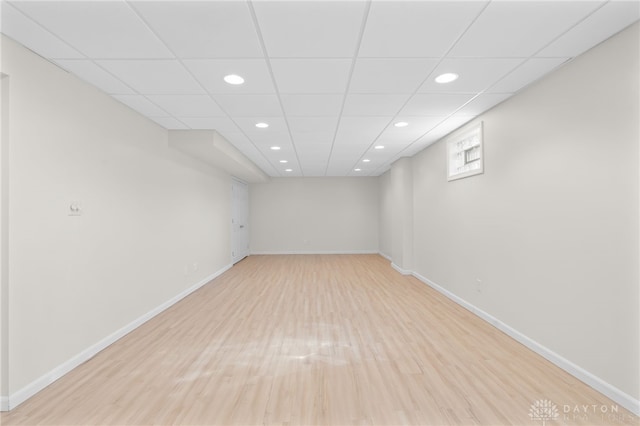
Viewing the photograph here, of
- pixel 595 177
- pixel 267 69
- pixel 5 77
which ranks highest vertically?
pixel 267 69

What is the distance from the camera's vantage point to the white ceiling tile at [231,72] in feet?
7.87

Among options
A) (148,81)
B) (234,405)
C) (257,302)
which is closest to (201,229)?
(257,302)

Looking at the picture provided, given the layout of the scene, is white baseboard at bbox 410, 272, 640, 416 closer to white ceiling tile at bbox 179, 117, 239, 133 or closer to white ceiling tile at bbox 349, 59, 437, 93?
white ceiling tile at bbox 349, 59, 437, 93

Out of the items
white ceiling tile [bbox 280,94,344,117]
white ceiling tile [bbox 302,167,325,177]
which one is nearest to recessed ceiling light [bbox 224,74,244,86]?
white ceiling tile [bbox 280,94,344,117]

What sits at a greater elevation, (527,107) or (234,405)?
(527,107)

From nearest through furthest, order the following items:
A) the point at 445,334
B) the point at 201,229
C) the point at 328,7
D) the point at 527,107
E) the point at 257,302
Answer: the point at 328,7 < the point at 527,107 < the point at 445,334 < the point at 257,302 < the point at 201,229

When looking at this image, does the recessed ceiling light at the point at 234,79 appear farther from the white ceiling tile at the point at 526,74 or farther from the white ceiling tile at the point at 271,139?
the white ceiling tile at the point at 526,74

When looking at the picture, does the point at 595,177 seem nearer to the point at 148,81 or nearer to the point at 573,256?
the point at 573,256

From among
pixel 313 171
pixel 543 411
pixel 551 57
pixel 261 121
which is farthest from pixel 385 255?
pixel 551 57

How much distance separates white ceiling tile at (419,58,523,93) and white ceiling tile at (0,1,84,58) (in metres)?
3.01

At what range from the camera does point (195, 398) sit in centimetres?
217

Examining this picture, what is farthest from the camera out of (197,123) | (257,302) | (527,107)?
(257,302)

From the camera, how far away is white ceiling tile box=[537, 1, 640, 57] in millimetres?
1813

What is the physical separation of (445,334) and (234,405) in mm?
2407
